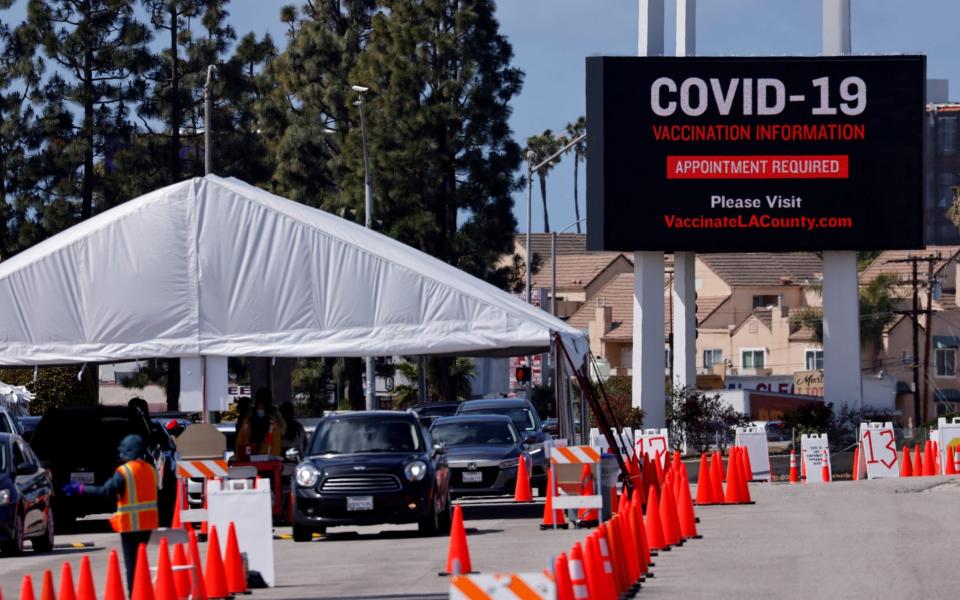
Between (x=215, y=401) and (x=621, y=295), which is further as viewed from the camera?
(x=621, y=295)

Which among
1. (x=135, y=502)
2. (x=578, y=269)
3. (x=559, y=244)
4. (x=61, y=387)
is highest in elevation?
(x=559, y=244)

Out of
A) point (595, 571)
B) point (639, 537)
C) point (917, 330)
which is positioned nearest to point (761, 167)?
point (639, 537)

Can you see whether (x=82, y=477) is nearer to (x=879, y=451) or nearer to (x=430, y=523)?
(x=430, y=523)

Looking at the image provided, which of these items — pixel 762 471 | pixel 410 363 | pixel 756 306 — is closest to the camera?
pixel 762 471

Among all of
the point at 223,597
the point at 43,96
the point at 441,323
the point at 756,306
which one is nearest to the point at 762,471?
the point at 441,323

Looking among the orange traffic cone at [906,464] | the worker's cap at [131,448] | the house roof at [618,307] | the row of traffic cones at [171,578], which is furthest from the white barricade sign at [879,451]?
the house roof at [618,307]

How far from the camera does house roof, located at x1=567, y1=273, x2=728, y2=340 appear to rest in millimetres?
105625

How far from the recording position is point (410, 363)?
7256 centimetres

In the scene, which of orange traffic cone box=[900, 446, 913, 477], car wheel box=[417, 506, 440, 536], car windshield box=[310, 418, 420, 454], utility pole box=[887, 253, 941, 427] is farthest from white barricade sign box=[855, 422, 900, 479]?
utility pole box=[887, 253, 941, 427]

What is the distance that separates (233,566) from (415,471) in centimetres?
614

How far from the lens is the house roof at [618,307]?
106 meters

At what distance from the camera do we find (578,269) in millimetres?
117750

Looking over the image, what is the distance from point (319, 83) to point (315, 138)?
Answer: 2.76 meters

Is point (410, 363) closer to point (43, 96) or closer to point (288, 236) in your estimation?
point (43, 96)
